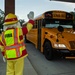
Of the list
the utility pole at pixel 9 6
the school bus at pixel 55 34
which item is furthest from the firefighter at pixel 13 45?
the utility pole at pixel 9 6

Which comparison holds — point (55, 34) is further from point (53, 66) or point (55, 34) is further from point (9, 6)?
point (9, 6)

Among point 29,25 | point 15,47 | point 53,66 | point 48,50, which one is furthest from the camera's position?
point 48,50

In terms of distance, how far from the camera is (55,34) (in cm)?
998

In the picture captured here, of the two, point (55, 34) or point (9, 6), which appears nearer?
point (55, 34)

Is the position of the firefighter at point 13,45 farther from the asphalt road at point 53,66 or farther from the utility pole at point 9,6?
the utility pole at point 9,6

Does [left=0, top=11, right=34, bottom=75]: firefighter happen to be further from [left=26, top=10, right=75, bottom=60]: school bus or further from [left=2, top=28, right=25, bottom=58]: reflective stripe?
[left=26, top=10, right=75, bottom=60]: school bus

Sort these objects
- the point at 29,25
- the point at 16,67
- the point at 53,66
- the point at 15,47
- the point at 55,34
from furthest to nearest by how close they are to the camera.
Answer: the point at 55,34 < the point at 53,66 < the point at 29,25 < the point at 16,67 < the point at 15,47

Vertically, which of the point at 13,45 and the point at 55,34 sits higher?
the point at 13,45

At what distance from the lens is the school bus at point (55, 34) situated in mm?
9555

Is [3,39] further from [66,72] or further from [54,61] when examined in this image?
[54,61]

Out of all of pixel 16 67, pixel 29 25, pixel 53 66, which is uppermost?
pixel 29 25

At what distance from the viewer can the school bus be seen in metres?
9.55

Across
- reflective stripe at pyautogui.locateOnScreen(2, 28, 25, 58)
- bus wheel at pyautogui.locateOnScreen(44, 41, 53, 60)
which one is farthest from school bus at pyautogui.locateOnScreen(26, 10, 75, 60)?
reflective stripe at pyautogui.locateOnScreen(2, 28, 25, 58)

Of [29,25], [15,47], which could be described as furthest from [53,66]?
[15,47]
